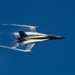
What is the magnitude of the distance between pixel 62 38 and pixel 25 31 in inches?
241

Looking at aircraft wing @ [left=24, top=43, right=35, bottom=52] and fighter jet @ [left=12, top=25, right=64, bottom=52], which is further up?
fighter jet @ [left=12, top=25, right=64, bottom=52]

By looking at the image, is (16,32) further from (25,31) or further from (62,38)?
(62,38)

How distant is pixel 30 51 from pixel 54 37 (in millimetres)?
4284

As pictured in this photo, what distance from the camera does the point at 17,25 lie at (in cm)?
8575

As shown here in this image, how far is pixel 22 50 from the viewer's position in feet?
270

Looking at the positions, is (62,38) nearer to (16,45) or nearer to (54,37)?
(54,37)

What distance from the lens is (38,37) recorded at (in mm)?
84250

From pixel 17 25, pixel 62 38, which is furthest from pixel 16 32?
pixel 62 38

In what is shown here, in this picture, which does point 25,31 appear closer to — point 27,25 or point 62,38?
point 27,25

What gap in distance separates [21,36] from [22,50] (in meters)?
Answer: 2.75

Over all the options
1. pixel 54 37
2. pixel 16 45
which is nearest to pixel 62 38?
pixel 54 37

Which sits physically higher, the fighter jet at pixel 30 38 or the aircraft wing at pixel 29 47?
the fighter jet at pixel 30 38

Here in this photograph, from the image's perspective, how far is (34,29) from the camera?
283ft

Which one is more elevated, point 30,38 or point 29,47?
point 30,38
